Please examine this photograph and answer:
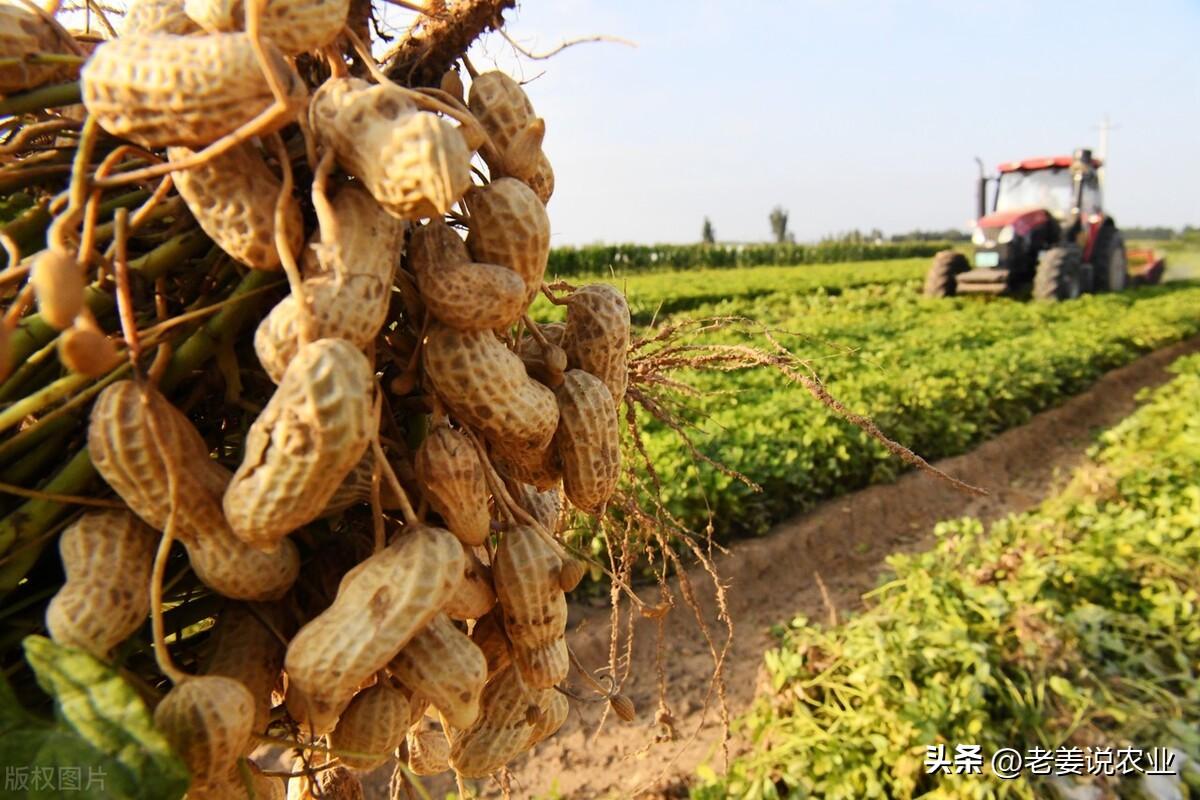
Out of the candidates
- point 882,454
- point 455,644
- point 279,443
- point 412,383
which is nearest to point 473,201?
point 412,383

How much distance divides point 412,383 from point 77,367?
1.06 feet

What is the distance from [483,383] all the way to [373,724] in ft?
1.20

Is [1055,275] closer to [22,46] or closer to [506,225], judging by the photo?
[506,225]

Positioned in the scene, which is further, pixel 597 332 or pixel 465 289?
pixel 597 332

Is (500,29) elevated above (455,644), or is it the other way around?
(500,29)

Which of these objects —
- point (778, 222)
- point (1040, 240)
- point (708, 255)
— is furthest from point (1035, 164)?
point (778, 222)

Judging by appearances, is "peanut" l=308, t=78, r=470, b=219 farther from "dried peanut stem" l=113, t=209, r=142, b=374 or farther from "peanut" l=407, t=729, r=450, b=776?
"peanut" l=407, t=729, r=450, b=776

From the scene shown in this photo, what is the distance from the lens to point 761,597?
17.1 ft

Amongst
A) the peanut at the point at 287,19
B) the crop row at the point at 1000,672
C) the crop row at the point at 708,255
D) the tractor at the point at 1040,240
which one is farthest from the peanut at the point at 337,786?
the crop row at the point at 708,255

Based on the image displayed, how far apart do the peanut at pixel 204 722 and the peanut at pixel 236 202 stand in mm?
362

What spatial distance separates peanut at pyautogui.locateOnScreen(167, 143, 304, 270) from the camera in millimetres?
734

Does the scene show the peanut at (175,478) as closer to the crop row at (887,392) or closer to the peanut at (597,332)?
the peanut at (597,332)

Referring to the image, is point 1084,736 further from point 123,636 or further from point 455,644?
point 123,636

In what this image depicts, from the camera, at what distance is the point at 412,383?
0.91 m
